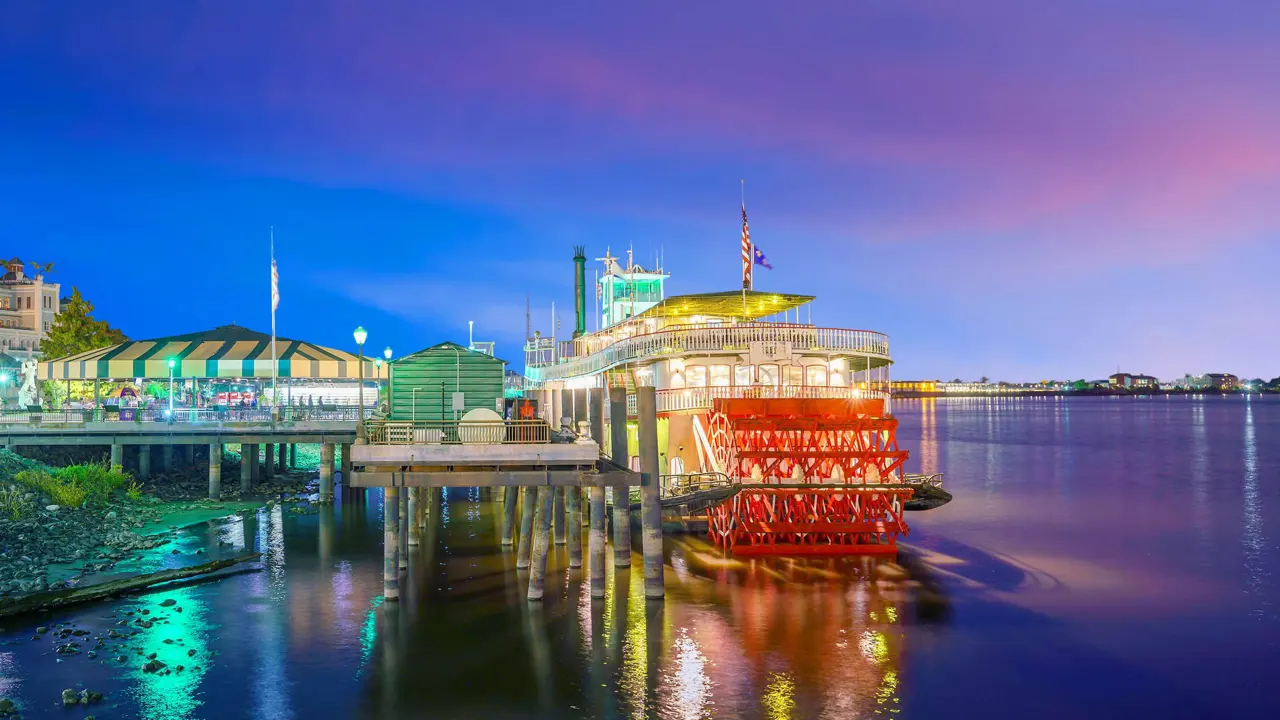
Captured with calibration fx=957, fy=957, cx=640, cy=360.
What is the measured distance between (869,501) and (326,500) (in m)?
21.6

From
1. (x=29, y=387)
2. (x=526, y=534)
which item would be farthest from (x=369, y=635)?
(x=29, y=387)

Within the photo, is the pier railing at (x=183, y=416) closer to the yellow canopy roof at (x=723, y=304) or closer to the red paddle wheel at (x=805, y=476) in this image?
the yellow canopy roof at (x=723, y=304)

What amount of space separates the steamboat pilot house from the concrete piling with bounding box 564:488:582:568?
3824 mm

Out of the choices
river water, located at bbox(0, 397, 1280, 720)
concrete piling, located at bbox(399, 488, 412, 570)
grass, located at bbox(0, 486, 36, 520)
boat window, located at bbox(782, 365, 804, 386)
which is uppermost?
boat window, located at bbox(782, 365, 804, 386)

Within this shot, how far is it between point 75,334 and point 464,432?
62.9 m

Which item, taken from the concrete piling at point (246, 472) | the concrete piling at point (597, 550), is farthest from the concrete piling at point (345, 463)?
the concrete piling at point (597, 550)

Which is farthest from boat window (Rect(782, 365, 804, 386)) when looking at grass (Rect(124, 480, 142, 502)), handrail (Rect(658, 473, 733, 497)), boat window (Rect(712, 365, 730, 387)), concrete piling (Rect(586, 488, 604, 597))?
grass (Rect(124, 480, 142, 502))

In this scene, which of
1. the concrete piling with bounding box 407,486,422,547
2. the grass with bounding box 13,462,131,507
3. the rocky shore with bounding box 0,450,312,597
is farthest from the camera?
the grass with bounding box 13,462,131,507

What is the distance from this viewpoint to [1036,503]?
48406mm

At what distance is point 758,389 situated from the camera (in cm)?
2966

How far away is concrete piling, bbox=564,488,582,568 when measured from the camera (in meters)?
25.9

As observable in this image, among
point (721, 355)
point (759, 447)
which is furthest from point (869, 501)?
point (721, 355)

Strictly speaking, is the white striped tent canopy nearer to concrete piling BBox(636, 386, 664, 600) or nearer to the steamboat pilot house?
the steamboat pilot house

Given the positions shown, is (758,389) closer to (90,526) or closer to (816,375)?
(816,375)
